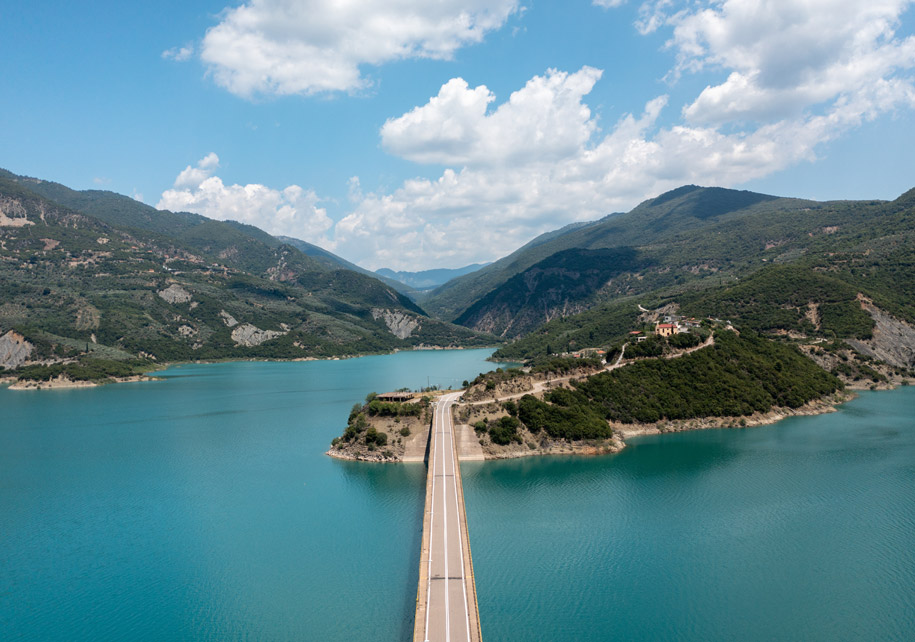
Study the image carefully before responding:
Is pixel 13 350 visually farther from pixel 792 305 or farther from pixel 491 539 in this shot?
pixel 792 305

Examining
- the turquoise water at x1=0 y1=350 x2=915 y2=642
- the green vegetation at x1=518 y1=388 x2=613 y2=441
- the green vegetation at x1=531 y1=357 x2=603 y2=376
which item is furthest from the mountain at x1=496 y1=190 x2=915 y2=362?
the turquoise water at x1=0 y1=350 x2=915 y2=642

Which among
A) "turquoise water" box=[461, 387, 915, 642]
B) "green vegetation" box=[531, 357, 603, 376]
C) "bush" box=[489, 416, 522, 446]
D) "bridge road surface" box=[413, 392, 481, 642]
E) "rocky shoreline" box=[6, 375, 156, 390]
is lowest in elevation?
"turquoise water" box=[461, 387, 915, 642]

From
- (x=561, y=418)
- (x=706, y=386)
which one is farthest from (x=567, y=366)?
(x=706, y=386)

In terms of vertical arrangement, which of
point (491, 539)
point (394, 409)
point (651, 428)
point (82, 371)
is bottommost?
point (491, 539)

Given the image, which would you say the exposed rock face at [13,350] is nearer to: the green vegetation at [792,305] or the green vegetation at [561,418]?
the green vegetation at [561,418]

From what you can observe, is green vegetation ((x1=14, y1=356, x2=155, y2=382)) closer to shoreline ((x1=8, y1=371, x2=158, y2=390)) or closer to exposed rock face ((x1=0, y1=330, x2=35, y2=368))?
shoreline ((x1=8, y1=371, x2=158, y2=390))

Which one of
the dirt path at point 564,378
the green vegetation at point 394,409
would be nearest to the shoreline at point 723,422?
the dirt path at point 564,378
